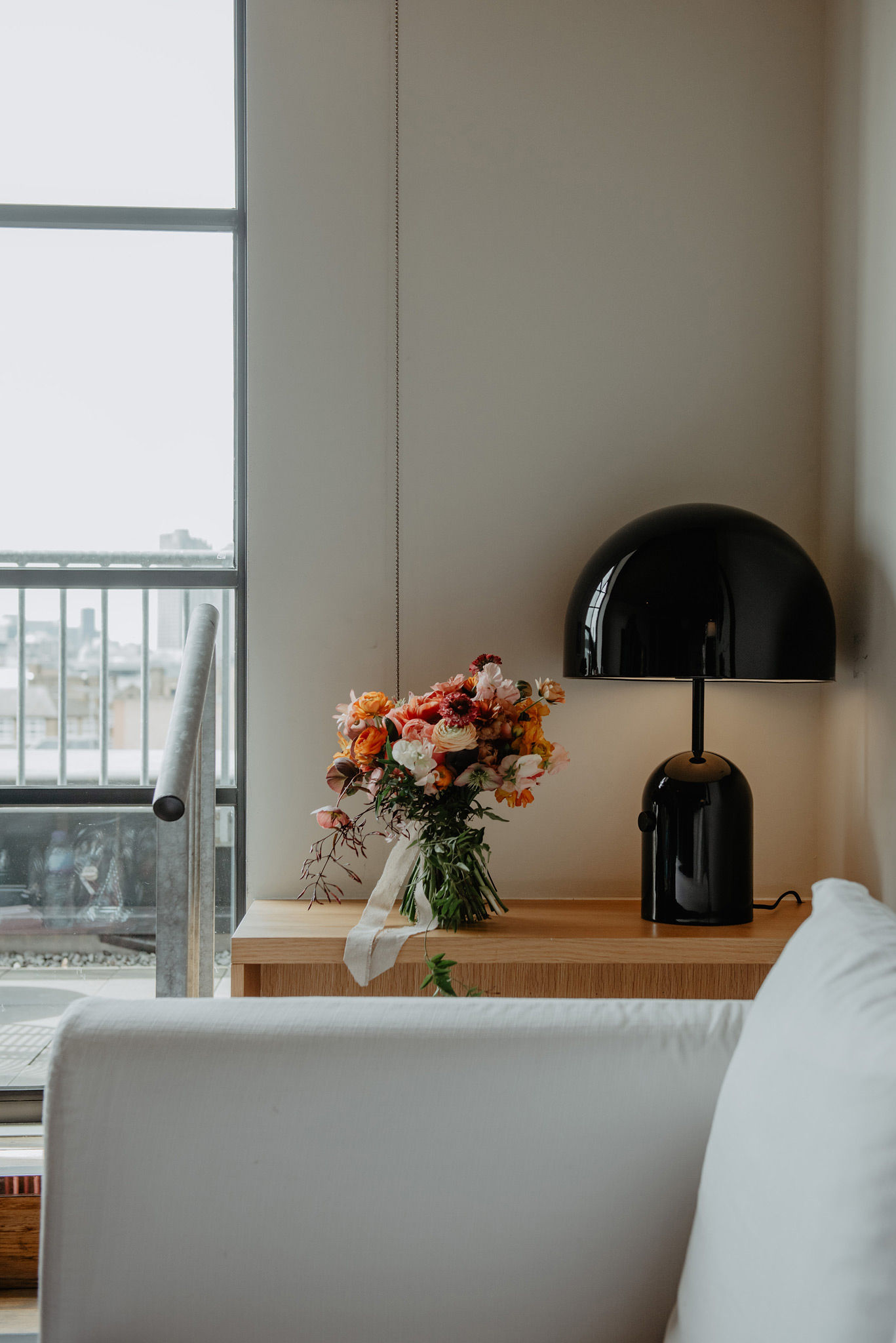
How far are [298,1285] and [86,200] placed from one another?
2268 millimetres

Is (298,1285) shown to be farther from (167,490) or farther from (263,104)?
(263,104)

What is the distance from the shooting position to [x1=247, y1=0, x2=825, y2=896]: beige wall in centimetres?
207

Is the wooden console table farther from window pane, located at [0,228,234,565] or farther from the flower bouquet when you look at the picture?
window pane, located at [0,228,234,565]

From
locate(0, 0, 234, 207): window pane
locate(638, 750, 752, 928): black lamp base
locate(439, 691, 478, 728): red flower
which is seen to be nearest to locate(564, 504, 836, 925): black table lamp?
locate(638, 750, 752, 928): black lamp base

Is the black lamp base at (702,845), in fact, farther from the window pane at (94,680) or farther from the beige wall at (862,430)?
the window pane at (94,680)

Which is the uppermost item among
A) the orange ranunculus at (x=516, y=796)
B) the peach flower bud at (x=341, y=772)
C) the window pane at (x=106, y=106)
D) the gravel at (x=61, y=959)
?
the window pane at (x=106, y=106)

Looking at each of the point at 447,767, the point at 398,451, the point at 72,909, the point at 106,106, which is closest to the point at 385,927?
the point at 447,767

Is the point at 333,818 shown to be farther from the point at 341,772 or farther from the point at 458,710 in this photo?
the point at 458,710

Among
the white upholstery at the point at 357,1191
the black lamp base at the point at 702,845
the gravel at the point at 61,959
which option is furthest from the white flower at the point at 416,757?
the gravel at the point at 61,959

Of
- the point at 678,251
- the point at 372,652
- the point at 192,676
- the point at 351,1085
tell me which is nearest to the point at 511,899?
the point at 372,652

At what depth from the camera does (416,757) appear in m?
1.60

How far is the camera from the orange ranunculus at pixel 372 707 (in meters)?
1.69

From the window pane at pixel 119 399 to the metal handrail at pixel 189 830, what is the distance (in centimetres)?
64

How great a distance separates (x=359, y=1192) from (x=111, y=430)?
6.09 feet
